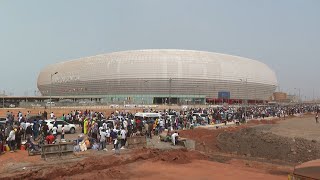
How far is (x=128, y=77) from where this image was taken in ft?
457

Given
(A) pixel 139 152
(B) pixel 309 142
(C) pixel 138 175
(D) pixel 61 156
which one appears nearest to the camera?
(C) pixel 138 175

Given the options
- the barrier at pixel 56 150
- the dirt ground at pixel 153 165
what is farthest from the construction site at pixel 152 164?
the barrier at pixel 56 150

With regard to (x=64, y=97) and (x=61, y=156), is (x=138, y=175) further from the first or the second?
(x=64, y=97)

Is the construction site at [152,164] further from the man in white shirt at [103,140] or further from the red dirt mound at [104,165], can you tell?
the man in white shirt at [103,140]

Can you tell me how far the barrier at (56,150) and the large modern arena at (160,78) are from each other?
349 ft

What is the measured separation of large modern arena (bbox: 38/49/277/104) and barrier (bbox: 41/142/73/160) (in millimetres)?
106525

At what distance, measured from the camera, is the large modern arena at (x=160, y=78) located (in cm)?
13750

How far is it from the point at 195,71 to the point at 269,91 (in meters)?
45.0

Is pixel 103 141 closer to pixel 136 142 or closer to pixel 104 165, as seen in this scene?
pixel 136 142

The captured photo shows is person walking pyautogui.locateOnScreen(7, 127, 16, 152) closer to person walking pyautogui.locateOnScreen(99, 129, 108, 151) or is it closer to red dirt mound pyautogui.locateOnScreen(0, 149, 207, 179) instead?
red dirt mound pyautogui.locateOnScreen(0, 149, 207, 179)

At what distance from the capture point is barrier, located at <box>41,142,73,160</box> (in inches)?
846

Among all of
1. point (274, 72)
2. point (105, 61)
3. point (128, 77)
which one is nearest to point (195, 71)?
point (128, 77)

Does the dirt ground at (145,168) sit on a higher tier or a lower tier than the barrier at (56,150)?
lower

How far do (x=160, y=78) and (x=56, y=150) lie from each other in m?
116
